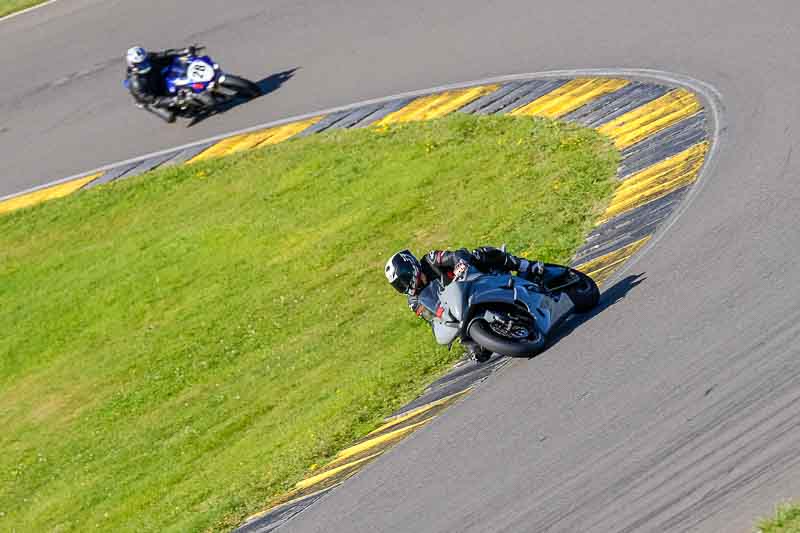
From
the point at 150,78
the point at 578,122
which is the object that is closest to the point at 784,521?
the point at 578,122

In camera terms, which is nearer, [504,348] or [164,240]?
[504,348]

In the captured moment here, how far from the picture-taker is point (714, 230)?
13547 millimetres

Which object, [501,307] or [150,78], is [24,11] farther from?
[501,307]

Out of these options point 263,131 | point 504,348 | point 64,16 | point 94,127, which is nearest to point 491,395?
point 504,348

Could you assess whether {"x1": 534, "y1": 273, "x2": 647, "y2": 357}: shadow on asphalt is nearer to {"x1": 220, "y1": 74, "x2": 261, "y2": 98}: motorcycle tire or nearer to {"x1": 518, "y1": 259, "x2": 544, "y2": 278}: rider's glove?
{"x1": 518, "y1": 259, "x2": 544, "y2": 278}: rider's glove

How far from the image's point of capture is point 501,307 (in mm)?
12656

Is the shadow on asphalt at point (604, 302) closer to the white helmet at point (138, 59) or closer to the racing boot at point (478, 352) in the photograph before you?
the racing boot at point (478, 352)

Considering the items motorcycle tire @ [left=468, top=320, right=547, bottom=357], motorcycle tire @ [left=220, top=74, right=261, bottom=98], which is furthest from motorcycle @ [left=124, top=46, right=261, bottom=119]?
motorcycle tire @ [left=468, top=320, right=547, bottom=357]

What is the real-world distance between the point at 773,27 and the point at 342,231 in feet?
22.5

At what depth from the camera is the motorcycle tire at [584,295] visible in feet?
42.9

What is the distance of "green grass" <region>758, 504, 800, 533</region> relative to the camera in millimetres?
7938

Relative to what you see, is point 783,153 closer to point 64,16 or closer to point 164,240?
point 164,240

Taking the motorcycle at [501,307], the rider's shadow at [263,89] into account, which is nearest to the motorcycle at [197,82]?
the rider's shadow at [263,89]

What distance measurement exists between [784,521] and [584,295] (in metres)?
5.19
